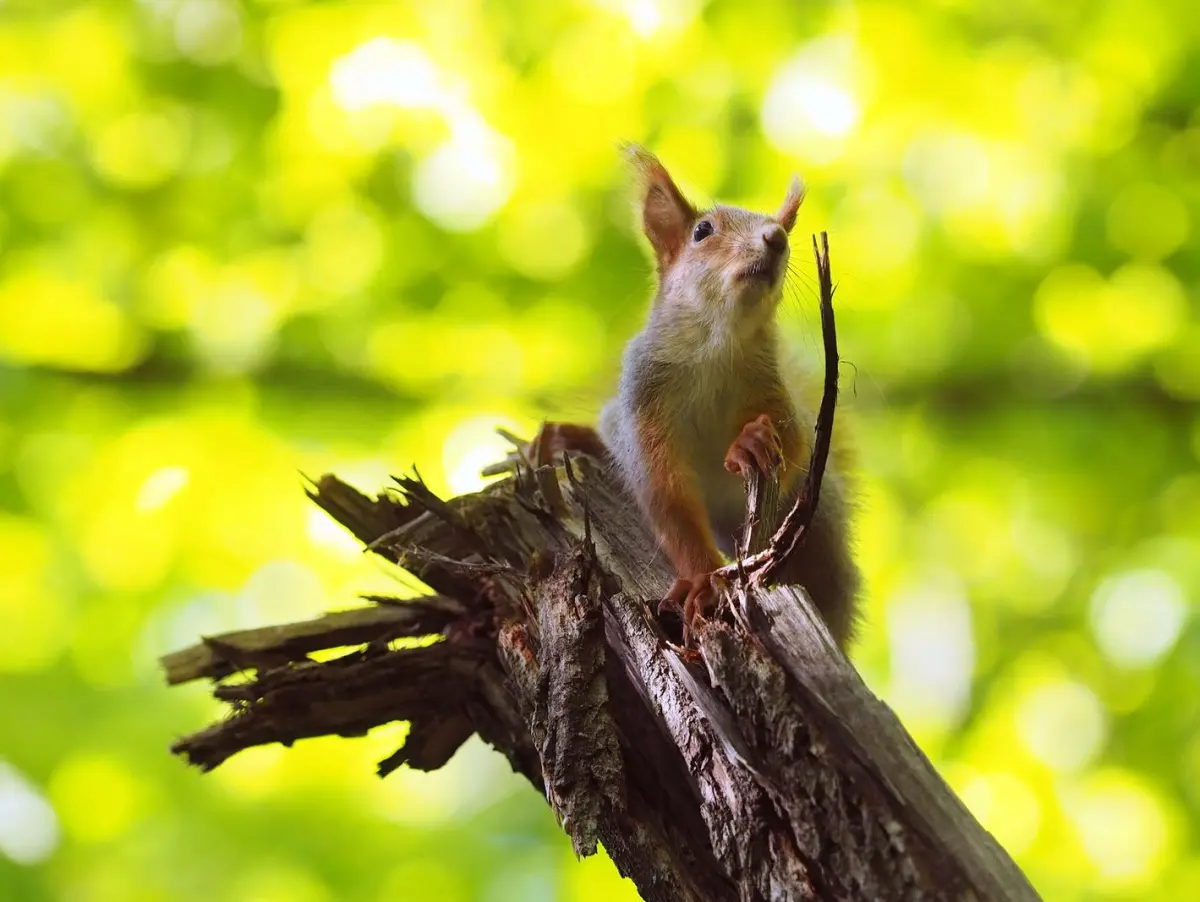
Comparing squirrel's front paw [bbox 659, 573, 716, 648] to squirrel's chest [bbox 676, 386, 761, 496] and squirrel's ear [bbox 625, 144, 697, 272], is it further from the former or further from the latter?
squirrel's ear [bbox 625, 144, 697, 272]

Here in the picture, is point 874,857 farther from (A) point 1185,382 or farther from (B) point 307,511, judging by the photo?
(A) point 1185,382

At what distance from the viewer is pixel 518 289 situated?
3.74 m

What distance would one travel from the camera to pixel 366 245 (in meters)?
3.69

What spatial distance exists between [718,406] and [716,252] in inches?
12.4

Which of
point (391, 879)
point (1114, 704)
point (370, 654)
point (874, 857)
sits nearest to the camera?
point (874, 857)

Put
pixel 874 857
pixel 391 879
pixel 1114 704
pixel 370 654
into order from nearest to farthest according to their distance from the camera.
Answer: pixel 874 857
pixel 370 654
pixel 391 879
pixel 1114 704

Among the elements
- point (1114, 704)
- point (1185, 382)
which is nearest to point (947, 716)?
point (1114, 704)

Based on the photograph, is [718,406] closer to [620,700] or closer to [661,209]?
[661,209]

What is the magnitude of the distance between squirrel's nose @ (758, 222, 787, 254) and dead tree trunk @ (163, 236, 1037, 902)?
0.54 m

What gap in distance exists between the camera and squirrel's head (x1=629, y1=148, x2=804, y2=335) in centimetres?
204

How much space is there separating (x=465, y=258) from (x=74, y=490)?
4.96 feet

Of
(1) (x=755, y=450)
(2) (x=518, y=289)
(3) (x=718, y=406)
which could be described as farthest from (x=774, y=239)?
(2) (x=518, y=289)

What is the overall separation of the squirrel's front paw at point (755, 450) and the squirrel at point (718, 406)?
6cm

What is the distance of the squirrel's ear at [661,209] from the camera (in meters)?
2.34
